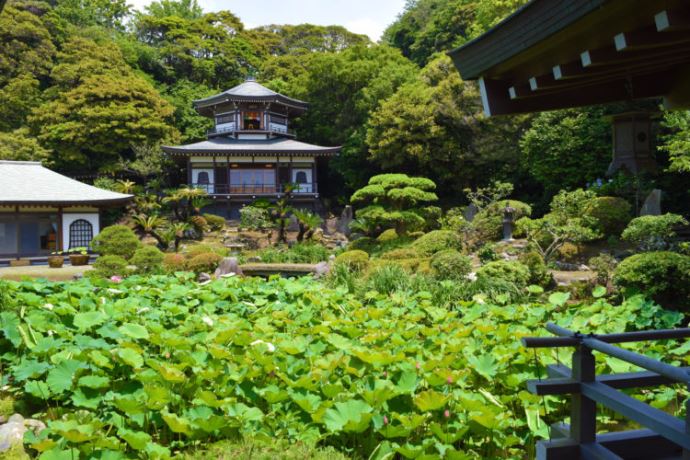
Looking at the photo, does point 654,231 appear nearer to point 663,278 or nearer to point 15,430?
point 663,278

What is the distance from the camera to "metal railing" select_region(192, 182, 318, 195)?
23.5 m

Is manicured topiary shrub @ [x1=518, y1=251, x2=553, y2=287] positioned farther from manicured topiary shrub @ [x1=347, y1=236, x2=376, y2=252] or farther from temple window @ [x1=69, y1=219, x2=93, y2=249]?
temple window @ [x1=69, y1=219, x2=93, y2=249]

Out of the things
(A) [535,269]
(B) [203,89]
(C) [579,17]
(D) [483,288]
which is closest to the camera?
(C) [579,17]

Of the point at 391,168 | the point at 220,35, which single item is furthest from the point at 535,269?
the point at 220,35

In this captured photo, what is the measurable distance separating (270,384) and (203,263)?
31.6 ft

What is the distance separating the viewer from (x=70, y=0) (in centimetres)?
3366

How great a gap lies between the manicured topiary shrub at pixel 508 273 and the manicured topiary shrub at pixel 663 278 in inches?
68.8

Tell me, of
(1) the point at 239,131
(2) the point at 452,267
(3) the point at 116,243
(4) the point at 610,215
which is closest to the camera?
(2) the point at 452,267

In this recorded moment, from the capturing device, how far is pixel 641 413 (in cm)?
169

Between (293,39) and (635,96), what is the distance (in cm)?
3873

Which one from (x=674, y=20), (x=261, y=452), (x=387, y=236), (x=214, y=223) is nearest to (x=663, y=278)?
(x=674, y=20)

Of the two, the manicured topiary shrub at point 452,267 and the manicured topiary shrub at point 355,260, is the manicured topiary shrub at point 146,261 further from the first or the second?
the manicured topiary shrub at point 452,267

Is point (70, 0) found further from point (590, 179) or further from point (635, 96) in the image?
point (635, 96)

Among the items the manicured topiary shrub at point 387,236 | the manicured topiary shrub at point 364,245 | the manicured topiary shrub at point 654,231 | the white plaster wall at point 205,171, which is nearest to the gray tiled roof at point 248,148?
the white plaster wall at point 205,171
